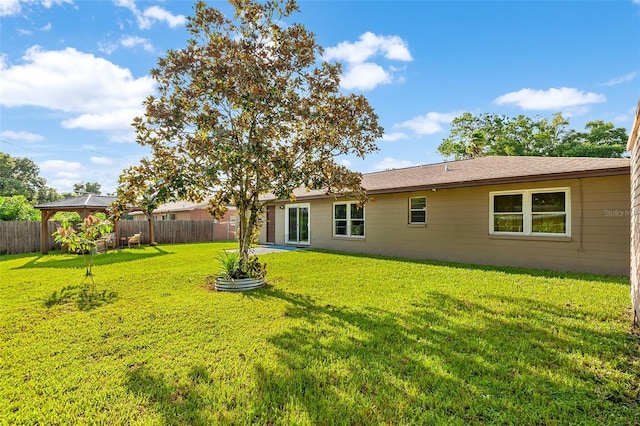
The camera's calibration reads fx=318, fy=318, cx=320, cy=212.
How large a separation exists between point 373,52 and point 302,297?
29.3 feet

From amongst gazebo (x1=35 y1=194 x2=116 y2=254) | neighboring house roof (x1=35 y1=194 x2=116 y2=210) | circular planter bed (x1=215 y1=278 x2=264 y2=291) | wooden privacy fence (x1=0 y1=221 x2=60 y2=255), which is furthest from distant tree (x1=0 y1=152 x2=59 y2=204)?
circular planter bed (x1=215 y1=278 x2=264 y2=291)

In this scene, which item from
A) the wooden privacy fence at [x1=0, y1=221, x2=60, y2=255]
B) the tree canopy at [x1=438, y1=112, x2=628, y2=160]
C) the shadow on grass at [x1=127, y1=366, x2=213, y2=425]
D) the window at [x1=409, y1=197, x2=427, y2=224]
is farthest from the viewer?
the tree canopy at [x1=438, y1=112, x2=628, y2=160]

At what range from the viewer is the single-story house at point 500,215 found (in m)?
7.84

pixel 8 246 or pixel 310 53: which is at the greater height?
pixel 310 53

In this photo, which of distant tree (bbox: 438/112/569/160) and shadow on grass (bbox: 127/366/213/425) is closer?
shadow on grass (bbox: 127/366/213/425)

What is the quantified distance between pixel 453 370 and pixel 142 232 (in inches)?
803

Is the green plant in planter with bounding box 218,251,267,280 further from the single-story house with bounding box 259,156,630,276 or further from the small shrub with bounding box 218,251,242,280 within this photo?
the single-story house with bounding box 259,156,630,276

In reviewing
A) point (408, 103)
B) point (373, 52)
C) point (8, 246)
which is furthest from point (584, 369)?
point (8, 246)

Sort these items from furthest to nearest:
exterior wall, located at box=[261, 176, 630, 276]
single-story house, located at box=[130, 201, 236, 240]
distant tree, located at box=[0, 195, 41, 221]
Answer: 1. single-story house, located at box=[130, 201, 236, 240]
2. distant tree, located at box=[0, 195, 41, 221]
3. exterior wall, located at box=[261, 176, 630, 276]

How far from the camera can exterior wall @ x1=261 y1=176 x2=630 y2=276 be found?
25.5ft

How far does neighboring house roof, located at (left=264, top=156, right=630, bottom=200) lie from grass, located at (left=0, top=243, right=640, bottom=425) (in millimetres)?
2742

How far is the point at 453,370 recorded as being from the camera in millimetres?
3158

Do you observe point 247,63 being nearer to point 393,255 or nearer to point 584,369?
point 584,369

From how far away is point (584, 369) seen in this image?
315 centimetres
